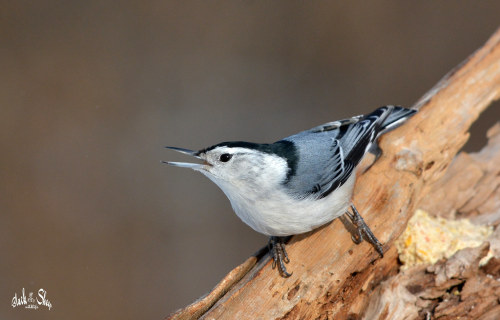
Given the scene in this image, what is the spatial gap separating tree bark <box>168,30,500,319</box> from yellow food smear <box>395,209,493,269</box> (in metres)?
0.07

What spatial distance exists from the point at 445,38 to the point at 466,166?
5.63 feet

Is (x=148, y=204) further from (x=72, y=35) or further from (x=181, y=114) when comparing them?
(x=72, y=35)

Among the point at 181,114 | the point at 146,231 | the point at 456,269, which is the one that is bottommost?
the point at 456,269

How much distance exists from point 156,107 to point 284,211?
7.02ft

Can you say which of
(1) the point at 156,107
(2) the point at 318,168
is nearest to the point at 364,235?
(2) the point at 318,168

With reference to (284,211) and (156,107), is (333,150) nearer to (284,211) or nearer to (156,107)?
(284,211)

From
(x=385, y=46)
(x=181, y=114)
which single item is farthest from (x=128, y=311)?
(x=385, y=46)

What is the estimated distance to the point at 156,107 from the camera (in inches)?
145

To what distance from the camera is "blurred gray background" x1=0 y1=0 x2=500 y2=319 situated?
3393mm

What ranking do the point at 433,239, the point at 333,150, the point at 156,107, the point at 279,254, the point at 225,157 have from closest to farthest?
the point at 225,157
the point at 279,254
the point at 333,150
the point at 433,239
the point at 156,107

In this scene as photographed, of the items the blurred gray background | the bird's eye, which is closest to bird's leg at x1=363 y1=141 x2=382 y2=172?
the bird's eye

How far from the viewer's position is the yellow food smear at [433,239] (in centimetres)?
205

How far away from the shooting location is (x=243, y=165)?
1760 millimetres

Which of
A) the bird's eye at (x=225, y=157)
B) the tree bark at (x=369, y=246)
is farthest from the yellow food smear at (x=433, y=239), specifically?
the bird's eye at (x=225, y=157)
